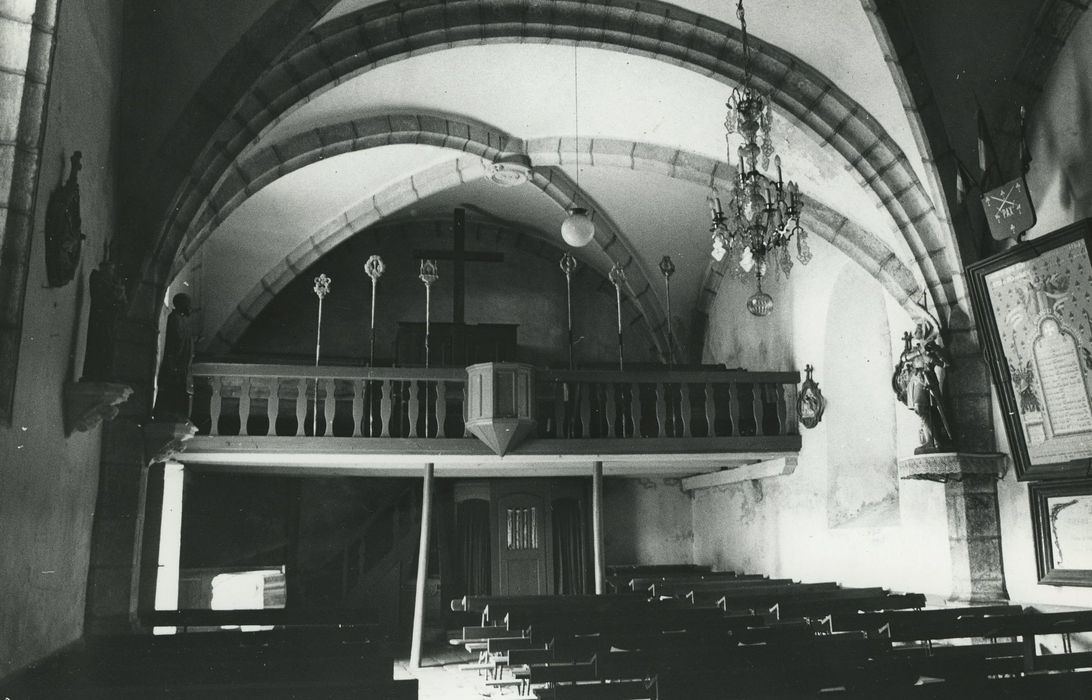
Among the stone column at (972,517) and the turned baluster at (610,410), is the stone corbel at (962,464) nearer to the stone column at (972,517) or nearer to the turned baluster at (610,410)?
the stone column at (972,517)

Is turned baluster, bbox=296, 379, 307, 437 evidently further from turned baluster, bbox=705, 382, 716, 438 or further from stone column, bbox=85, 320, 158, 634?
turned baluster, bbox=705, 382, 716, 438

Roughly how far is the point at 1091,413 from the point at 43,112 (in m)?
6.89

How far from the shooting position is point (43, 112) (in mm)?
4363

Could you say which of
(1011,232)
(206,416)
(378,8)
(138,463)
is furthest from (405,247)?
(1011,232)

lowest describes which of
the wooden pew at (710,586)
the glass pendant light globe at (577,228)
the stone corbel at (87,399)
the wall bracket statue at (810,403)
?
the wooden pew at (710,586)

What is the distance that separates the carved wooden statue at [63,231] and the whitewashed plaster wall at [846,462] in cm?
743

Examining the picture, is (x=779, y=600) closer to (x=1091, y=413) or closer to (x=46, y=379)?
(x=1091, y=413)

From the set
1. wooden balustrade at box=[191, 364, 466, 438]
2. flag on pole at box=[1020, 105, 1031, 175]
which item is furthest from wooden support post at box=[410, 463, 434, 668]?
flag on pole at box=[1020, 105, 1031, 175]

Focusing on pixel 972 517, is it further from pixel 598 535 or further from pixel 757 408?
pixel 598 535

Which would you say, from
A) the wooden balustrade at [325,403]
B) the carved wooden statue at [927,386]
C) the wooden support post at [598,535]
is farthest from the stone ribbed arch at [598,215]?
the wooden support post at [598,535]

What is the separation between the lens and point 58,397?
5.27 metres

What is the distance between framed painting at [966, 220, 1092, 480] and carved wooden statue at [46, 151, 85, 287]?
6.32m

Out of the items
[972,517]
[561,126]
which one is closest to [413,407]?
[561,126]

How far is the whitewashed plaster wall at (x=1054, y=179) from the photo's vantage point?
7.18 meters
